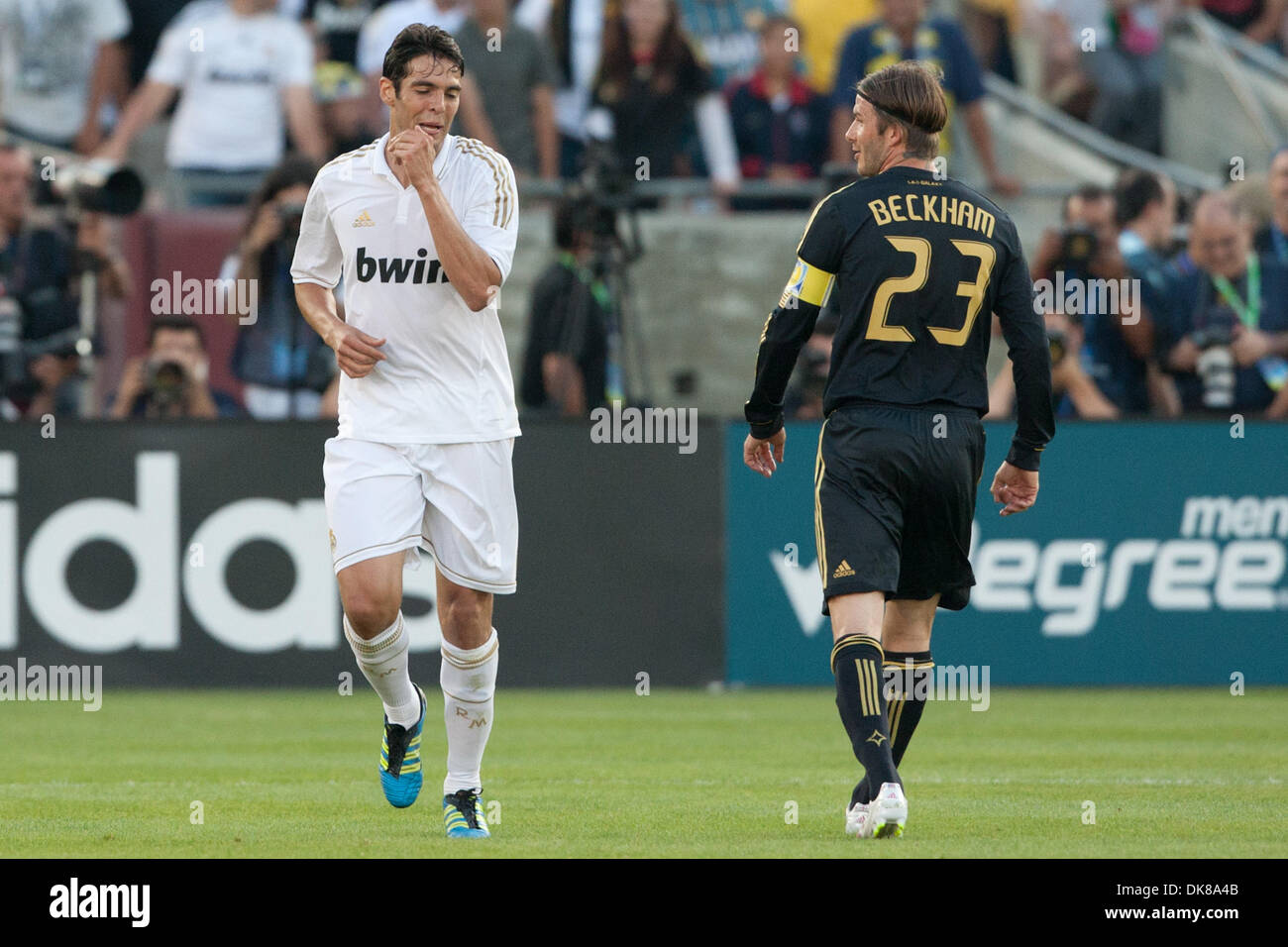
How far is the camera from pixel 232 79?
15.1 m

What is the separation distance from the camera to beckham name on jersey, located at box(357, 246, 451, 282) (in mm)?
7371

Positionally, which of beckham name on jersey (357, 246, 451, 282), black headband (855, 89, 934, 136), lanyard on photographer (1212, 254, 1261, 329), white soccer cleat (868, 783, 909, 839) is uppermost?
black headband (855, 89, 934, 136)

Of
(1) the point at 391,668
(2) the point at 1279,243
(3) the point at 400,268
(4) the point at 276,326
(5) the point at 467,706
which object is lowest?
(5) the point at 467,706

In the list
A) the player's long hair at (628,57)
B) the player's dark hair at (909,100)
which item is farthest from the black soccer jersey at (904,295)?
the player's long hair at (628,57)

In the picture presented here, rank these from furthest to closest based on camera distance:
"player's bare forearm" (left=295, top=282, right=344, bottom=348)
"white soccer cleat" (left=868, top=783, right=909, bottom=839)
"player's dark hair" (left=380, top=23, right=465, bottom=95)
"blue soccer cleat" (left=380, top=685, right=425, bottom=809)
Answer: "blue soccer cleat" (left=380, top=685, right=425, bottom=809) → "player's bare forearm" (left=295, top=282, right=344, bottom=348) → "player's dark hair" (left=380, top=23, right=465, bottom=95) → "white soccer cleat" (left=868, top=783, right=909, bottom=839)

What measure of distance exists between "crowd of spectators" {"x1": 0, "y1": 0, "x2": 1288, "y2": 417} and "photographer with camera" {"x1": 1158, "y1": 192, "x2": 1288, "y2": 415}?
0.01 metres

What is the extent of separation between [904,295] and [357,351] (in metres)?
1.78

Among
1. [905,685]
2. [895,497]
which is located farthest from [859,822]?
[895,497]

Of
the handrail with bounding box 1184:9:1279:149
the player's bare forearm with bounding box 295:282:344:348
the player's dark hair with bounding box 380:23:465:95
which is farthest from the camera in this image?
the handrail with bounding box 1184:9:1279:149

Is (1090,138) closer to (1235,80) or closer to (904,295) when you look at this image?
(1235,80)

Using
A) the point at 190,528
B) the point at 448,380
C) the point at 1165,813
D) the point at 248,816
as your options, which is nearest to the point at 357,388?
the point at 448,380

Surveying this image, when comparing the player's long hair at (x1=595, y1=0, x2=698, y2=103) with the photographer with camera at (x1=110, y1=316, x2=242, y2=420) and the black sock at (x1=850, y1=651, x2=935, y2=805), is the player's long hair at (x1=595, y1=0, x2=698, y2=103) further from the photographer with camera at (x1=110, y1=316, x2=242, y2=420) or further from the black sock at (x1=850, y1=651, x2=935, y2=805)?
the black sock at (x1=850, y1=651, x2=935, y2=805)

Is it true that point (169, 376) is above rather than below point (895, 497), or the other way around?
above

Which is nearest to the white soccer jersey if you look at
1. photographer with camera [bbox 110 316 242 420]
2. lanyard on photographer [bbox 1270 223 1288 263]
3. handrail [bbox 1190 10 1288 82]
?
photographer with camera [bbox 110 316 242 420]
